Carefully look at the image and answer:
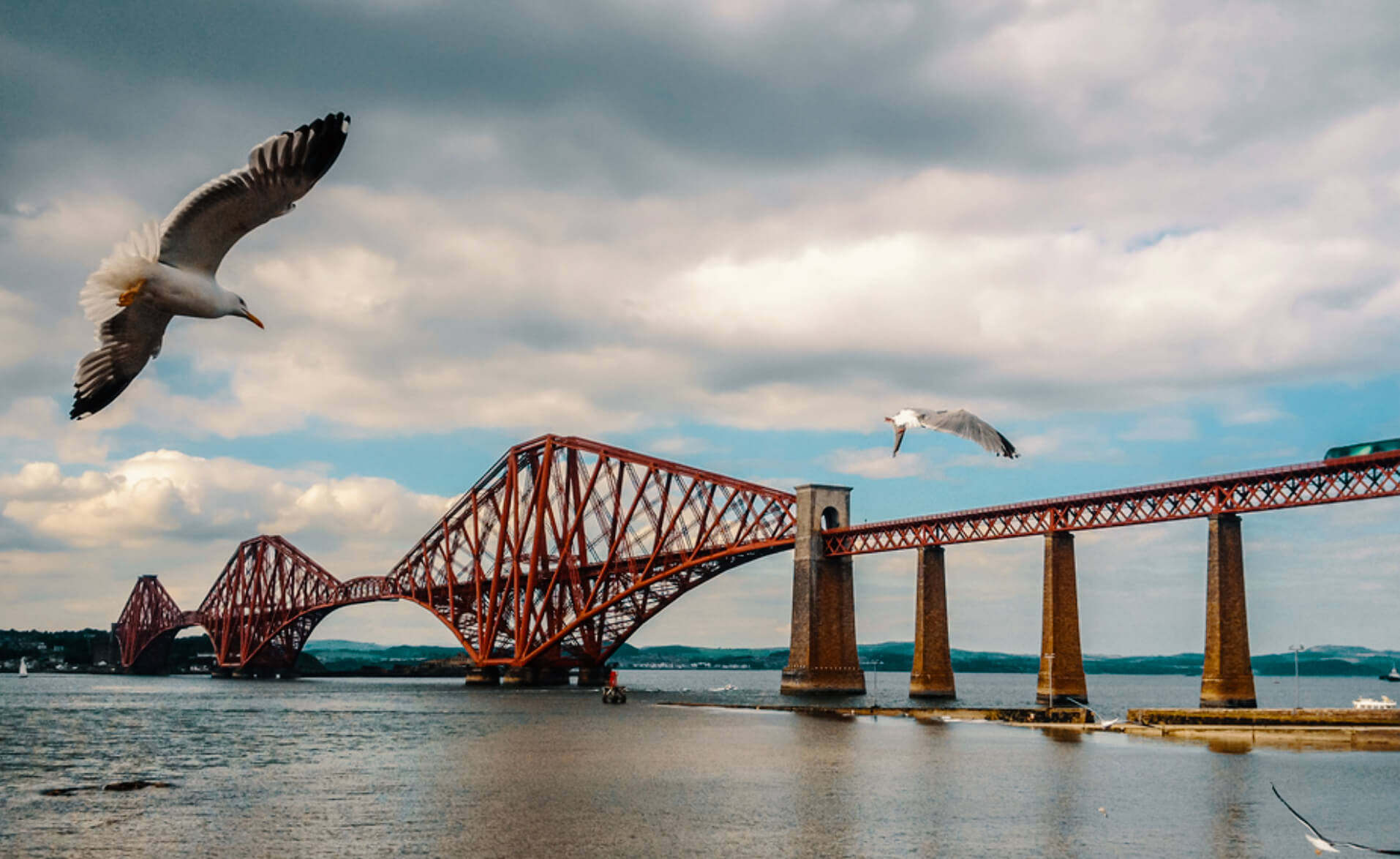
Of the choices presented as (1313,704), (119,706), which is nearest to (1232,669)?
(119,706)

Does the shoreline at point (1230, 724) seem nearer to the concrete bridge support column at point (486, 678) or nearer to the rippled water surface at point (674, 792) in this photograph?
the rippled water surface at point (674, 792)

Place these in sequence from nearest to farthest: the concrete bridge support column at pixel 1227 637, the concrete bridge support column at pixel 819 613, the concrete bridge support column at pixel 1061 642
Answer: the concrete bridge support column at pixel 1227 637, the concrete bridge support column at pixel 1061 642, the concrete bridge support column at pixel 819 613

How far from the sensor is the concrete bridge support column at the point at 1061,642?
78.2 m

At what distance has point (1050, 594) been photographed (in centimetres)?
7944

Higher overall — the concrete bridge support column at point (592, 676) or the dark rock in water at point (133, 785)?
the concrete bridge support column at point (592, 676)

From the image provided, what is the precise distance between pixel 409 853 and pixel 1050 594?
Result: 58.9 meters

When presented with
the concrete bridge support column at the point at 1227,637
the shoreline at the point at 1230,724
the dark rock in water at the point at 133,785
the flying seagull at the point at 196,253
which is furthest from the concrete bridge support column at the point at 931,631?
the flying seagull at the point at 196,253

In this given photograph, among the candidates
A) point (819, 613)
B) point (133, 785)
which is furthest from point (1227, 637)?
point (133, 785)

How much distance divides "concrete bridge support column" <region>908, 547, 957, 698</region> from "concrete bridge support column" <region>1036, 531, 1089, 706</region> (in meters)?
11.4

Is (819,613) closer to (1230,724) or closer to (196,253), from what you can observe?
(1230,724)

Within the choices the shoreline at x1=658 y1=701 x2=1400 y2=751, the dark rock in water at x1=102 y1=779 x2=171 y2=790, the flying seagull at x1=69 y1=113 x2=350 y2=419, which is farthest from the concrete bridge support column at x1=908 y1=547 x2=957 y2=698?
the flying seagull at x1=69 y1=113 x2=350 y2=419

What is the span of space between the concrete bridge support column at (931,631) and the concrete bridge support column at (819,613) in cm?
768

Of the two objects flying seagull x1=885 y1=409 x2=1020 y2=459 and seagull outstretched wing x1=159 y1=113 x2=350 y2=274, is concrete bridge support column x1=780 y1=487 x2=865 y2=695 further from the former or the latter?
seagull outstretched wing x1=159 y1=113 x2=350 y2=274

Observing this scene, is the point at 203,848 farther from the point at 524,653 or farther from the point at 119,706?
the point at 524,653
